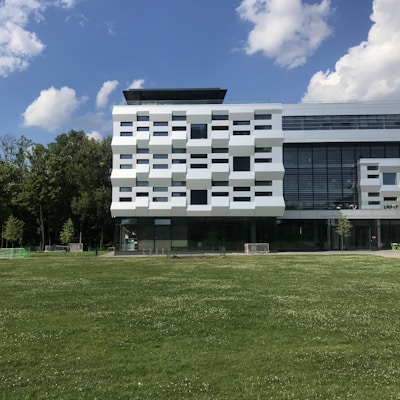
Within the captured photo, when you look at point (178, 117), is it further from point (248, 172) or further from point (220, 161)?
point (248, 172)

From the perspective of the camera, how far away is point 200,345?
9.06 m

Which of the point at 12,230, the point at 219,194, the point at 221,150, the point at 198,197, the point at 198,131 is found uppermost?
the point at 198,131

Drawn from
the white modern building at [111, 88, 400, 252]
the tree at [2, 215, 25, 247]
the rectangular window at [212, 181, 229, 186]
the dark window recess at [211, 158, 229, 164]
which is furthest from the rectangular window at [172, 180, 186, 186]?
the tree at [2, 215, 25, 247]

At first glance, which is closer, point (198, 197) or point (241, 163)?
point (198, 197)

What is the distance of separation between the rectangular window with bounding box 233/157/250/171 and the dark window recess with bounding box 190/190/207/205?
560cm

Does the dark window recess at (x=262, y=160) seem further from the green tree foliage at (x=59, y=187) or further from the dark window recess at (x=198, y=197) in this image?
the green tree foliage at (x=59, y=187)

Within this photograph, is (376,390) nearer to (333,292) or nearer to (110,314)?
(110,314)

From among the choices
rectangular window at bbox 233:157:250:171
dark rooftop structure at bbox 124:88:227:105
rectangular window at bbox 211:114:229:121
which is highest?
dark rooftop structure at bbox 124:88:227:105

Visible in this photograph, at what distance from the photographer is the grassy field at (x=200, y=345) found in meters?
6.68

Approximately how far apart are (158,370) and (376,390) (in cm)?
362

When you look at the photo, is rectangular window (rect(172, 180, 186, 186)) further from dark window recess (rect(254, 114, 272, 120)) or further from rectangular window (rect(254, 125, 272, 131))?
dark window recess (rect(254, 114, 272, 120))

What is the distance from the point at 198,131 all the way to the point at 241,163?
24.9 ft

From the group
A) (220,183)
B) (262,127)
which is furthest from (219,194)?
(262,127)

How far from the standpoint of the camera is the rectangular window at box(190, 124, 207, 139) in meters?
59.0
